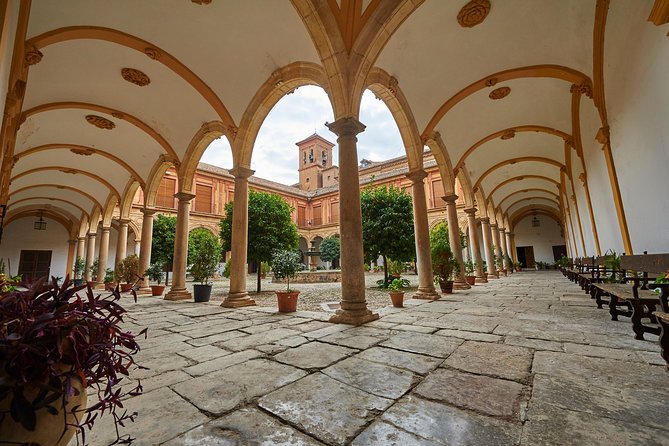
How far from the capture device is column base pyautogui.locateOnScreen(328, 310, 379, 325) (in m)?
4.10

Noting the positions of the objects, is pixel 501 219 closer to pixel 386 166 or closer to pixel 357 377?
pixel 386 166

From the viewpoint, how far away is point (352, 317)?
13.5 feet

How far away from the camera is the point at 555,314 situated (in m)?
4.46

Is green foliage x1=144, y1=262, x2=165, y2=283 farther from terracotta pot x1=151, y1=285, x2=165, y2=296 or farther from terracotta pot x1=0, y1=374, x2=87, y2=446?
terracotta pot x1=0, y1=374, x2=87, y2=446

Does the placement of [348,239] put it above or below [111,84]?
below

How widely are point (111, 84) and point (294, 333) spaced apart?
7.64 m

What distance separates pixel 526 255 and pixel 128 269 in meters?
32.0

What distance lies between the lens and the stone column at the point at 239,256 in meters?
6.29

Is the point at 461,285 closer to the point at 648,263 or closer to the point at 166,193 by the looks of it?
the point at 648,263

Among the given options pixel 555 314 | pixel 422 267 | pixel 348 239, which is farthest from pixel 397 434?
pixel 422 267

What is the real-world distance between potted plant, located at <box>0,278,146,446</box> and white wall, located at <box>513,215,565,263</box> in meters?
33.6

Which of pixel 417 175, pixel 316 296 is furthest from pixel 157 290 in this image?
pixel 417 175

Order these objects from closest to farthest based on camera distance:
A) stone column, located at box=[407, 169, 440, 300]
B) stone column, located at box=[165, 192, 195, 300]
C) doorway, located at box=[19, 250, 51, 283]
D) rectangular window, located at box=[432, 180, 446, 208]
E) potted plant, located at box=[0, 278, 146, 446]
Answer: potted plant, located at box=[0, 278, 146, 446] < stone column, located at box=[407, 169, 440, 300] < stone column, located at box=[165, 192, 195, 300] < doorway, located at box=[19, 250, 51, 283] < rectangular window, located at box=[432, 180, 446, 208]

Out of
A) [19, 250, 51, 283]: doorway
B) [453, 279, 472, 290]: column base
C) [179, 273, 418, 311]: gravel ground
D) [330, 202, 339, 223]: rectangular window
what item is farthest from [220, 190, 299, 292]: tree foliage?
[330, 202, 339, 223]: rectangular window
